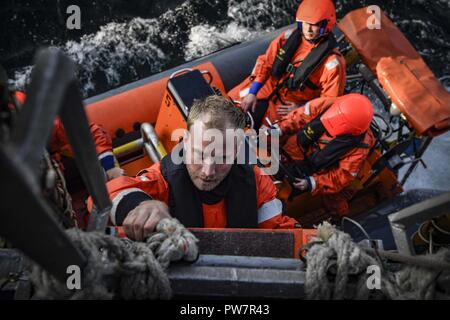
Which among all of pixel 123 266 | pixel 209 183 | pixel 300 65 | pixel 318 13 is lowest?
pixel 209 183

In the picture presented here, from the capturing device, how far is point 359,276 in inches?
47.2

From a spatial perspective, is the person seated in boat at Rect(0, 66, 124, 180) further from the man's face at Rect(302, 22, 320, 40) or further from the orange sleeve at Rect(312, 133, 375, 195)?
the man's face at Rect(302, 22, 320, 40)

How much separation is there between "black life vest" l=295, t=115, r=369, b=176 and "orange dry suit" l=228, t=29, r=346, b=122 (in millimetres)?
→ 419

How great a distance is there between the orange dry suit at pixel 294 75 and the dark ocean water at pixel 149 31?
2161 mm

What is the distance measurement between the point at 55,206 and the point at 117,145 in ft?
8.30

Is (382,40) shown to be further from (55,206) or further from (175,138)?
(55,206)

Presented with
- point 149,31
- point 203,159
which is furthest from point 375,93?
point 149,31

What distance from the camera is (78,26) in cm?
609

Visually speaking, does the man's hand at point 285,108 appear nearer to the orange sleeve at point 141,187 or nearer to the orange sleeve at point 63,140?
the orange sleeve at point 63,140

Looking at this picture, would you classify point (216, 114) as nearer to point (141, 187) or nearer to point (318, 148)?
point (141, 187)

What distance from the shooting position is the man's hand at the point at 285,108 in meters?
4.19

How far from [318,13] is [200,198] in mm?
2335

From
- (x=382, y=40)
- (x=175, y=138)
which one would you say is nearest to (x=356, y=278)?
(x=175, y=138)
